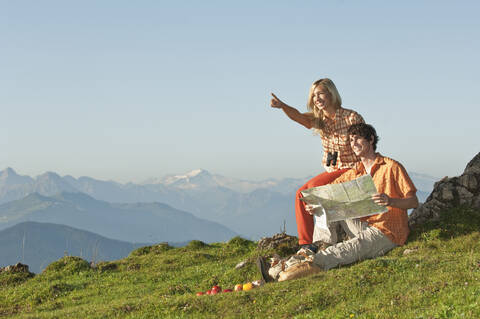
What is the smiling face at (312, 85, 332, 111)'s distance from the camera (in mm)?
14070

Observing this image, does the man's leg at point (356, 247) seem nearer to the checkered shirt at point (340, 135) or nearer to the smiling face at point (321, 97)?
the checkered shirt at point (340, 135)

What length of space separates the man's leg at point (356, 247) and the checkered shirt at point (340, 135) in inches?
71.3

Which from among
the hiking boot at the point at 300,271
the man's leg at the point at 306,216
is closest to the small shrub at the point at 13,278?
the man's leg at the point at 306,216

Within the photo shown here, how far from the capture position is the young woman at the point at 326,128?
14.0m

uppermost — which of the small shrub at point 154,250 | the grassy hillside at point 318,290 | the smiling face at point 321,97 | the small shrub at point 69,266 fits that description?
the smiling face at point 321,97

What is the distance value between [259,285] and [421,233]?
18.7ft

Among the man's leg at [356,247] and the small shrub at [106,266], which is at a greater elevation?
the small shrub at [106,266]

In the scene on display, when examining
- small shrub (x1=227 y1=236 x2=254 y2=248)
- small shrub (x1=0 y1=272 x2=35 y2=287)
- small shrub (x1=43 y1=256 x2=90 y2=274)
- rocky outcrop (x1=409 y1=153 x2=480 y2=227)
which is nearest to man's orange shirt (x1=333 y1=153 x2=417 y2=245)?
rocky outcrop (x1=409 y1=153 x2=480 y2=227)

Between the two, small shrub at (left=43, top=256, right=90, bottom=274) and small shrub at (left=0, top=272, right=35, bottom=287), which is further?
small shrub at (left=43, top=256, right=90, bottom=274)

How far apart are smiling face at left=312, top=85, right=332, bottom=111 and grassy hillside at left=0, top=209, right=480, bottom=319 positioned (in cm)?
442

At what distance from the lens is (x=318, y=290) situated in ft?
35.7

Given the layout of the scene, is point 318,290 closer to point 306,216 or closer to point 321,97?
point 306,216

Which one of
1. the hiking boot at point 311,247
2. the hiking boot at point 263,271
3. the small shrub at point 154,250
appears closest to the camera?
the hiking boot at point 263,271

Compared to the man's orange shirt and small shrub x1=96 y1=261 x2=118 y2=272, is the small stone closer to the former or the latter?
the man's orange shirt
